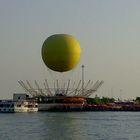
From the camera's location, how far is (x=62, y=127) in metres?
26.0

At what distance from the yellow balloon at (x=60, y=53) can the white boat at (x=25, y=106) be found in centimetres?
1686

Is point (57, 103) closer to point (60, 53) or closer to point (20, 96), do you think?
point (20, 96)

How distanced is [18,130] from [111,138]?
5440 millimetres

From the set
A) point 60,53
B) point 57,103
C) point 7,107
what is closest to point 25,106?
point 7,107

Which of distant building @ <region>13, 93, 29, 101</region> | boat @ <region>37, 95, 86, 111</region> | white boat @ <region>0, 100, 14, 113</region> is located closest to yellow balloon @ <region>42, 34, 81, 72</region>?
white boat @ <region>0, 100, 14, 113</region>

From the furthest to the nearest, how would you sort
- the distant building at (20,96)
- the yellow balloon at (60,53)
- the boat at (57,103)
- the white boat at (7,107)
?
1. the distant building at (20,96)
2. the boat at (57,103)
3. the white boat at (7,107)
4. the yellow balloon at (60,53)

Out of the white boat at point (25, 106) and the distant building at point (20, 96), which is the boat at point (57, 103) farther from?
the white boat at point (25, 106)

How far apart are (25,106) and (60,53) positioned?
63.5ft

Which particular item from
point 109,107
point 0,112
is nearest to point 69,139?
point 0,112

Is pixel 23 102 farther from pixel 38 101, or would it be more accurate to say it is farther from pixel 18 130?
pixel 18 130

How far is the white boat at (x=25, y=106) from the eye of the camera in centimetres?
5106

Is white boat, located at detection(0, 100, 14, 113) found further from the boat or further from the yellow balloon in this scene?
the yellow balloon

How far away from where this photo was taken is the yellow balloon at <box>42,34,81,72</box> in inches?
1332

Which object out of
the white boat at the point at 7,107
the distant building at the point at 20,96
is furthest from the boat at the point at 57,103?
the white boat at the point at 7,107
